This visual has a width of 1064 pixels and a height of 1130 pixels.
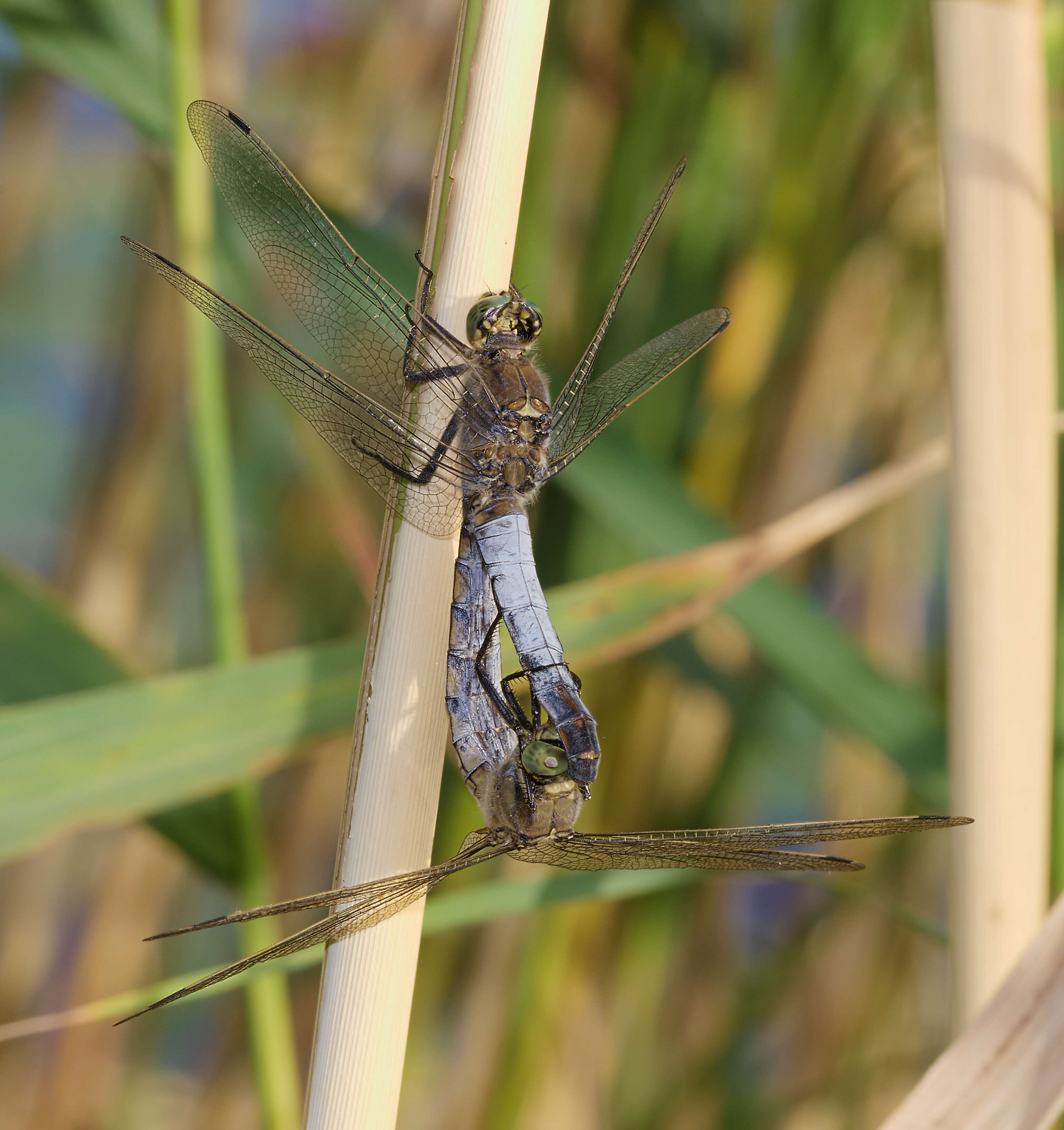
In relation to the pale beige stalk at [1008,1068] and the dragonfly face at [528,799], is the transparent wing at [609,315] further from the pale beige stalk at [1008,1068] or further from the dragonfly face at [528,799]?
the pale beige stalk at [1008,1068]

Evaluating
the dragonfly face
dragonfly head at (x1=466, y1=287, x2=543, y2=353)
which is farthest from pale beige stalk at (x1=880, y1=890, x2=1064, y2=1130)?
dragonfly head at (x1=466, y1=287, x2=543, y2=353)

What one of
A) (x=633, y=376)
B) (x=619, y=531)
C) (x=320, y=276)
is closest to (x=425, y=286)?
(x=320, y=276)

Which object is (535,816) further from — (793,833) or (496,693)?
(793,833)

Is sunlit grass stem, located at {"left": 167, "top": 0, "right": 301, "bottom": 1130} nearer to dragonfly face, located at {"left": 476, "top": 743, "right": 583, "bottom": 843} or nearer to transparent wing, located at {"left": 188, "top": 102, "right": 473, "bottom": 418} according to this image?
transparent wing, located at {"left": 188, "top": 102, "right": 473, "bottom": 418}

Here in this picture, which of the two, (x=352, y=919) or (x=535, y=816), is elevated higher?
(x=535, y=816)

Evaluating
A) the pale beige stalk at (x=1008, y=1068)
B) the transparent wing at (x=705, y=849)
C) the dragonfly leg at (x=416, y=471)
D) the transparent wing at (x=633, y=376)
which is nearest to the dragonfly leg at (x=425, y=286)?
the dragonfly leg at (x=416, y=471)
